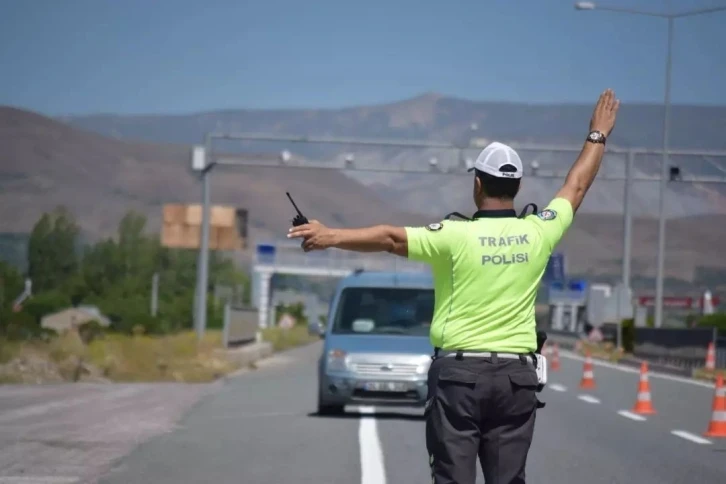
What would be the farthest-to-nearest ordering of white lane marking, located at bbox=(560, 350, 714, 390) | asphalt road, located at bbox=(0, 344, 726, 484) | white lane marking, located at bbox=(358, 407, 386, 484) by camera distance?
white lane marking, located at bbox=(560, 350, 714, 390)
asphalt road, located at bbox=(0, 344, 726, 484)
white lane marking, located at bbox=(358, 407, 386, 484)

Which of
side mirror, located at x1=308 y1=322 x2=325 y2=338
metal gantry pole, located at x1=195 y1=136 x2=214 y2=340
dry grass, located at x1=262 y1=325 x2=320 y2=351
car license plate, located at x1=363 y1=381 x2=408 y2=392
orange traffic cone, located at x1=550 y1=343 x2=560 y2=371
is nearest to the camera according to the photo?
car license plate, located at x1=363 y1=381 x2=408 y2=392

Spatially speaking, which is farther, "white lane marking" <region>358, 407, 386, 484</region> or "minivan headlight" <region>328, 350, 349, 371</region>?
"minivan headlight" <region>328, 350, 349, 371</region>

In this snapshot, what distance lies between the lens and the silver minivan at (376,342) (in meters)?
18.9

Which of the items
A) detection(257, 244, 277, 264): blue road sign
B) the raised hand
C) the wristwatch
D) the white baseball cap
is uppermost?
detection(257, 244, 277, 264): blue road sign

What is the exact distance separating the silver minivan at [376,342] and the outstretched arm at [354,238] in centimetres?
1228

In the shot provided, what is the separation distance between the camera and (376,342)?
1945cm

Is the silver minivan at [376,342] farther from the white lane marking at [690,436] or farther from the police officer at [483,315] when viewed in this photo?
the police officer at [483,315]

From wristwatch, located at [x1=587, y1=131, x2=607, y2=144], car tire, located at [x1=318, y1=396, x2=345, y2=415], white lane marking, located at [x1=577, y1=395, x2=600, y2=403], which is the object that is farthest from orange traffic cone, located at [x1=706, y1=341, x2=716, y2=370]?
wristwatch, located at [x1=587, y1=131, x2=607, y2=144]

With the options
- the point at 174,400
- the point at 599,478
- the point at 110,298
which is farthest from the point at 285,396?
the point at 110,298

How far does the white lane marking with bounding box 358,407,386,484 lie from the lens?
41.7 ft

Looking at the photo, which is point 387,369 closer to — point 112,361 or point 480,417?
point 480,417

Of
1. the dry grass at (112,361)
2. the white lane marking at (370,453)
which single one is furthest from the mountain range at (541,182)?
the dry grass at (112,361)

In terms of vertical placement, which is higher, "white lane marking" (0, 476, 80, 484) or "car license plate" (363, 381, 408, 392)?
"car license plate" (363, 381, 408, 392)

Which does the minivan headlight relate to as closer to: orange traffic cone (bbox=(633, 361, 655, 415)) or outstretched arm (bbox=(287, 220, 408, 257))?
orange traffic cone (bbox=(633, 361, 655, 415))
